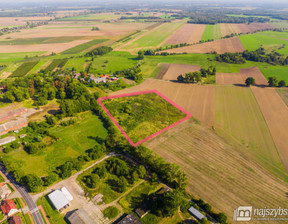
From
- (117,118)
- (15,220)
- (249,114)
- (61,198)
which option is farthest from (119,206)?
(249,114)

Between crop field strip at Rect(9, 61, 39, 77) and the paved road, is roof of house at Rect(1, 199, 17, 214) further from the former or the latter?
crop field strip at Rect(9, 61, 39, 77)

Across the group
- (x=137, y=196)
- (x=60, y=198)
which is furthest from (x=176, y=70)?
(x=60, y=198)

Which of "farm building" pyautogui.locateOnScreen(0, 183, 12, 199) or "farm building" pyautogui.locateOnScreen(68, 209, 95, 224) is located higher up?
"farm building" pyautogui.locateOnScreen(0, 183, 12, 199)

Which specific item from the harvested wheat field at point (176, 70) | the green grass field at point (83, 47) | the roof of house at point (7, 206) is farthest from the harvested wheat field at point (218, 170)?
the green grass field at point (83, 47)

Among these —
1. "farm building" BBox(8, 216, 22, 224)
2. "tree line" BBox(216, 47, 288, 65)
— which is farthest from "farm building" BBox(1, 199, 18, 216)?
"tree line" BBox(216, 47, 288, 65)

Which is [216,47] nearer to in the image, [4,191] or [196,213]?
[196,213]

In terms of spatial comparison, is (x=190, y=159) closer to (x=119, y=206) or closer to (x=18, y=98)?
(x=119, y=206)
